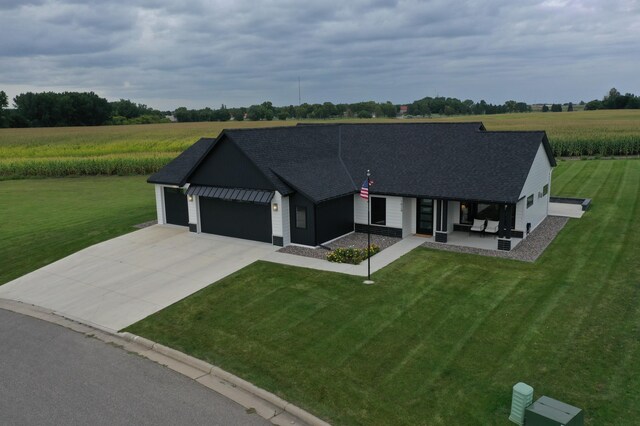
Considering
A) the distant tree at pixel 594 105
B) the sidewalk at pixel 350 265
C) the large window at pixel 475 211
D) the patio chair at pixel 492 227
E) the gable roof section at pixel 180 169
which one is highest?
the distant tree at pixel 594 105

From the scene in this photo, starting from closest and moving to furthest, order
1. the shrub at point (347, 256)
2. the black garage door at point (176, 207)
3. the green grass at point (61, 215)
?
the shrub at point (347, 256), the green grass at point (61, 215), the black garage door at point (176, 207)

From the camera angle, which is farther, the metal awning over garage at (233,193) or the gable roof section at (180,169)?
the gable roof section at (180,169)

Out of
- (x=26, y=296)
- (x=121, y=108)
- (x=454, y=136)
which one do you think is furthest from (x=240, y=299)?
(x=121, y=108)

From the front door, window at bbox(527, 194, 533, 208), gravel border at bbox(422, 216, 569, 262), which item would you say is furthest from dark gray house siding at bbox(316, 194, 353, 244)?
window at bbox(527, 194, 533, 208)

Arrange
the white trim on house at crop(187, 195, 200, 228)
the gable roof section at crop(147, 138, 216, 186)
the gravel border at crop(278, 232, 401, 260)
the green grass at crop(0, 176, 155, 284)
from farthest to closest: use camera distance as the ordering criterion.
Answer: the gable roof section at crop(147, 138, 216, 186), the white trim on house at crop(187, 195, 200, 228), the green grass at crop(0, 176, 155, 284), the gravel border at crop(278, 232, 401, 260)

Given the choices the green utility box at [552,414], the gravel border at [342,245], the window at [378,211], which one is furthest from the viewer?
the window at [378,211]

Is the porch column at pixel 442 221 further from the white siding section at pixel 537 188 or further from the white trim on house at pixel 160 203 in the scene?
the white trim on house at pixel 160 203

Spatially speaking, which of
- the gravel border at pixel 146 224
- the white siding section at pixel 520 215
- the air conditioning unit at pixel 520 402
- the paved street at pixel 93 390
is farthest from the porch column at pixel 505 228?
the gravel border at pixel 146 224

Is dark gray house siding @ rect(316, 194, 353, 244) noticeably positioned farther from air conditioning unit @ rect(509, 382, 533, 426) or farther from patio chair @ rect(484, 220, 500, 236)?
air conditioning unit @ rect(509, 382, 533, 426)
